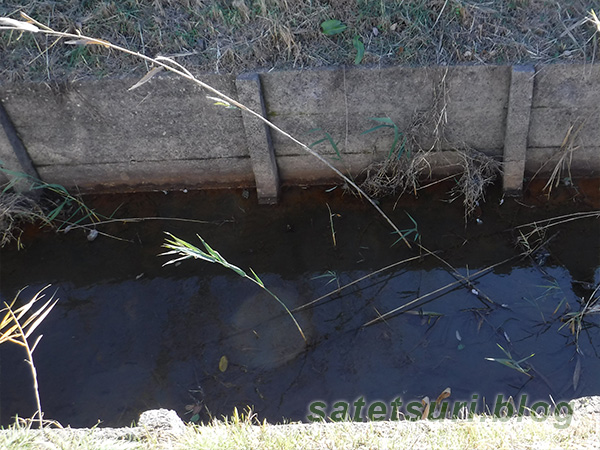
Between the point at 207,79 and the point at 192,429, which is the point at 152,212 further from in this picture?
the point at 192,429

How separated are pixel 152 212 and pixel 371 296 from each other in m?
1.82

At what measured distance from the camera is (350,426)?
198cm

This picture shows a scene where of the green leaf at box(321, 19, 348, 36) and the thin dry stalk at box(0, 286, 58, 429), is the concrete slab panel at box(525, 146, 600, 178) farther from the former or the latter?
the thin dry stalk at box(0, 286, 58, 429)

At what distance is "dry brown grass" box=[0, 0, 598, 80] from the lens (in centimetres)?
326

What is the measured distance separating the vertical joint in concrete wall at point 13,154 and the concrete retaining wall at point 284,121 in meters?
0.01

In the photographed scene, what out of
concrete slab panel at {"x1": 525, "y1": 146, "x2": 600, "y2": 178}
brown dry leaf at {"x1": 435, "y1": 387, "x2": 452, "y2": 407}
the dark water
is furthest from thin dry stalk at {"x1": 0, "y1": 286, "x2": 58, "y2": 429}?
concrete slab panel at {"x1": 525, "y1": 146, "x2": 600, "y2": 178}

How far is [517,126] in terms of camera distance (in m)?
3.37

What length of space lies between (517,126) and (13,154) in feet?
11.6

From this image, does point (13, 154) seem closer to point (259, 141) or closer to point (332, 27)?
point (259, 141)

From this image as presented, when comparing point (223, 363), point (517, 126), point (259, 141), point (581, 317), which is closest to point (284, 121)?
point (259, 141)

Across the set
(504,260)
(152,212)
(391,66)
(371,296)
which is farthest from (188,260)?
(504,260)

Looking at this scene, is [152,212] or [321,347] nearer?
[321,347]

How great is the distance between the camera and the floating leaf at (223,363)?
9.71 feet

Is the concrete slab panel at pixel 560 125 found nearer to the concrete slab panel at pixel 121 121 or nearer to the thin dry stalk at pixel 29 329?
the concrete slab panel at pixel 121 121
